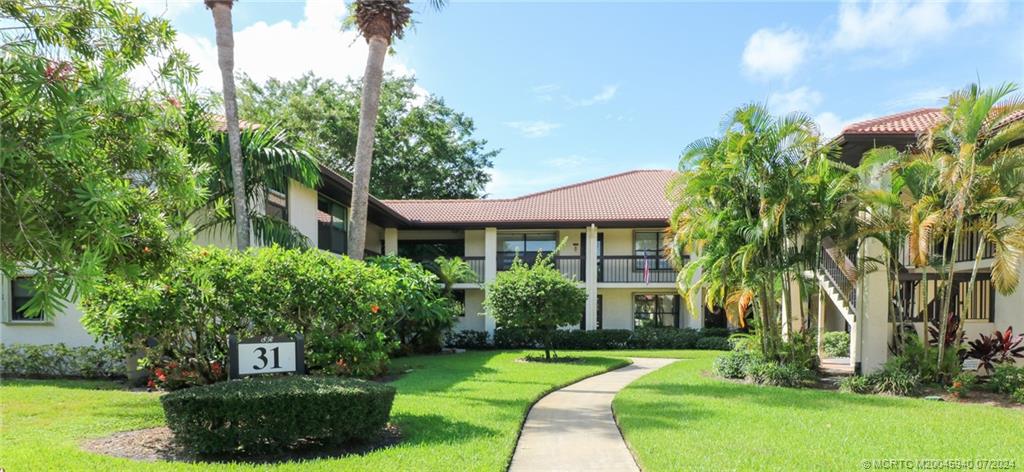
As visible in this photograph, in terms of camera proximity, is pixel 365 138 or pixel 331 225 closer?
pixel 365 138

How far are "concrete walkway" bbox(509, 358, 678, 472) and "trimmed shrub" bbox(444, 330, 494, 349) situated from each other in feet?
41.6

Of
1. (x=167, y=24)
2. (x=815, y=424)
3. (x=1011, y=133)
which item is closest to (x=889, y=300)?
(x=1011, y=133)

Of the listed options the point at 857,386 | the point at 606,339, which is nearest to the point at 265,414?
the point at 857,386

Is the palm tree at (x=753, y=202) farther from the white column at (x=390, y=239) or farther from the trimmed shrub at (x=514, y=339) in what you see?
the white column at (x=390, y=239)

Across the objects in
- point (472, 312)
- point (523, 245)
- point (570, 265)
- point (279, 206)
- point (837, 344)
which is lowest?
point (837, 344)

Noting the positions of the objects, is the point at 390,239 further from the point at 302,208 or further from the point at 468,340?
the point at 302,208

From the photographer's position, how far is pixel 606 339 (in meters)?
24.9

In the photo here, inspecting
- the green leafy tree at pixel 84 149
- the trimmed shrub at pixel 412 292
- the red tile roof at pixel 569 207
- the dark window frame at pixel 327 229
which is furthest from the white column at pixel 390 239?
the green leafy tree at pixel 84 149

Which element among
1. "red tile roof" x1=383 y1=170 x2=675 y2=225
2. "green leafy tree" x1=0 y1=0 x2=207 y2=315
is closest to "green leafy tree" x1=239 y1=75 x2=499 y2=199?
"red tile roof" x1=383 y1=170 x2=675 y2=225

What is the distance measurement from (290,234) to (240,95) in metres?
24.3

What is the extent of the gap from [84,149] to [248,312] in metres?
7.85

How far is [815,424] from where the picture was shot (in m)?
8.78

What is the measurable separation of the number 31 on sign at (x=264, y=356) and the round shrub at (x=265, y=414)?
0.58 metres

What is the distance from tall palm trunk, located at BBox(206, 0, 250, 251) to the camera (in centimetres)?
1292
